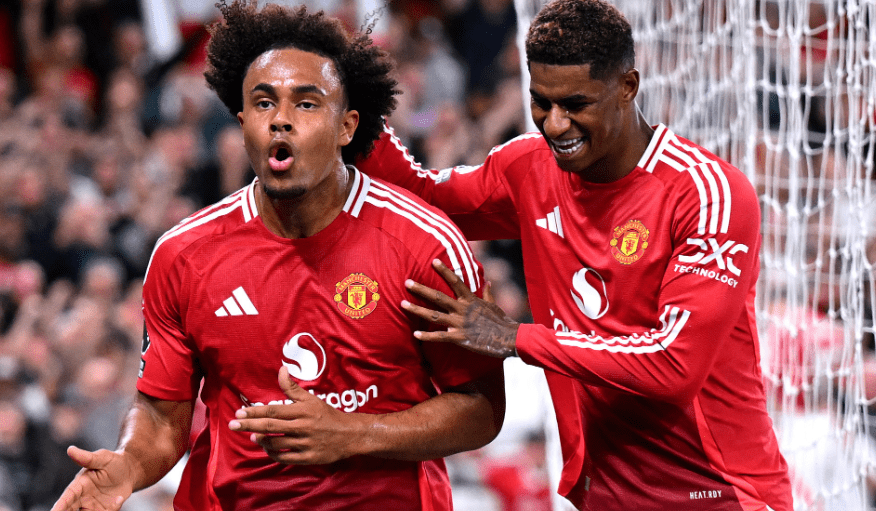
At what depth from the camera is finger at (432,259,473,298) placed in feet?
8.12

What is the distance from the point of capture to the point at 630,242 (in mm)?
2588

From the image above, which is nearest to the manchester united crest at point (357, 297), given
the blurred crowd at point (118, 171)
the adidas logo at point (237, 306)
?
the adidas logo at point (237, 306)

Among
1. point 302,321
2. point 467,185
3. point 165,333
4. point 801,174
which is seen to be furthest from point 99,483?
point 801,174

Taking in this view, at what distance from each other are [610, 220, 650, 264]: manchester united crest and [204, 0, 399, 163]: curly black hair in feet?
2.51

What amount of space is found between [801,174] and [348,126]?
3234 mm

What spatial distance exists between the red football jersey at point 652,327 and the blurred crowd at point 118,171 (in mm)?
3106

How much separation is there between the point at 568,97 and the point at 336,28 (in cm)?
65

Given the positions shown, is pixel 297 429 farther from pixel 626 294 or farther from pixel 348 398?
pixel 626 294

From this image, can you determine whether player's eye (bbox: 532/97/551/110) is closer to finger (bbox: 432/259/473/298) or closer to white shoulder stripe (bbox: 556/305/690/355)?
finger (bbox: 432/259/473/298)

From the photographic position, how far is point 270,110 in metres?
2.47

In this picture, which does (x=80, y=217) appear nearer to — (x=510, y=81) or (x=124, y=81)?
(x=124, y=81)

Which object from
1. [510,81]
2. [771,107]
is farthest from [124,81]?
[771,107]

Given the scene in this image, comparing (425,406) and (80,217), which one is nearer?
(425,406)

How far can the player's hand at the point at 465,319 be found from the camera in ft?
7.94
